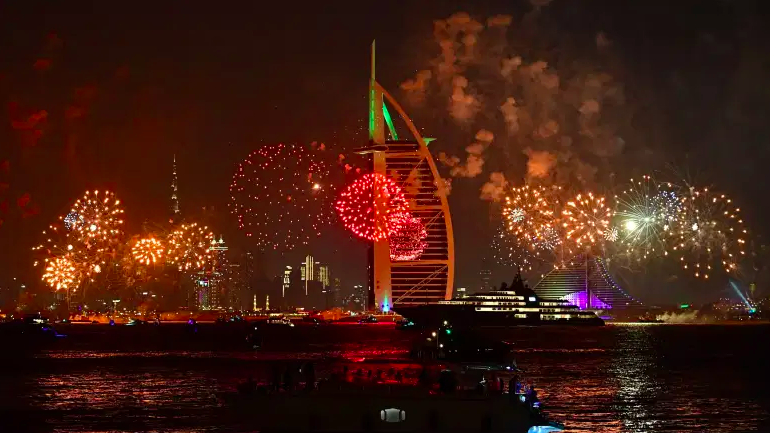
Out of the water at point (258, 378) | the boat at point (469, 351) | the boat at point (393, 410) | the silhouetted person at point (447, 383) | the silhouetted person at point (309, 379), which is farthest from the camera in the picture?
the boat at point (469, 351)

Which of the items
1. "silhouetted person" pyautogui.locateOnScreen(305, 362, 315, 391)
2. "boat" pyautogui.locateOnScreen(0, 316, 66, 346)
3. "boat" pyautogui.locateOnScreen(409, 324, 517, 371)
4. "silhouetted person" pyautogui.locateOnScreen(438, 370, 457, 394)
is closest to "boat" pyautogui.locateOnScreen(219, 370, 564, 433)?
"silhouetted person" pyautogui.locateOnScreen(438, 370, 457, 394)

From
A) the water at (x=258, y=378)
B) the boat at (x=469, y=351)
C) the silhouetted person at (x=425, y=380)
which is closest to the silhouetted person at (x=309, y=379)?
the water at (x=258, y=378)

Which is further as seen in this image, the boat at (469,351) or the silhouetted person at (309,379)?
the boat at (469,351)

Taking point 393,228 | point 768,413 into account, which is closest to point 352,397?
point 768,413

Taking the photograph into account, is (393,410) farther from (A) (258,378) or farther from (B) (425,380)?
(A) (258,378)

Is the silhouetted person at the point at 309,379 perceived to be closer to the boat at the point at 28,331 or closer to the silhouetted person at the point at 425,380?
the silhouetted person at the point at 425,380

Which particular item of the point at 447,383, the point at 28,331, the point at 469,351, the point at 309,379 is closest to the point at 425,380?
the point at 447,383

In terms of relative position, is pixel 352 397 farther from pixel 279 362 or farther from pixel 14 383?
pixel 279 362

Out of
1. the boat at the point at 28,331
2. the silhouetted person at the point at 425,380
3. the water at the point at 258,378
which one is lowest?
the water at the point at 258,378

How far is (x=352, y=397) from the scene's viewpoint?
1870 inches

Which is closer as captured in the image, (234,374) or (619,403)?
(619,403)

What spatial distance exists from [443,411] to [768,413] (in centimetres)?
2620

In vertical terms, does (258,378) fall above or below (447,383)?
below

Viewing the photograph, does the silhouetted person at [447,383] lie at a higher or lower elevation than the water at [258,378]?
higher
